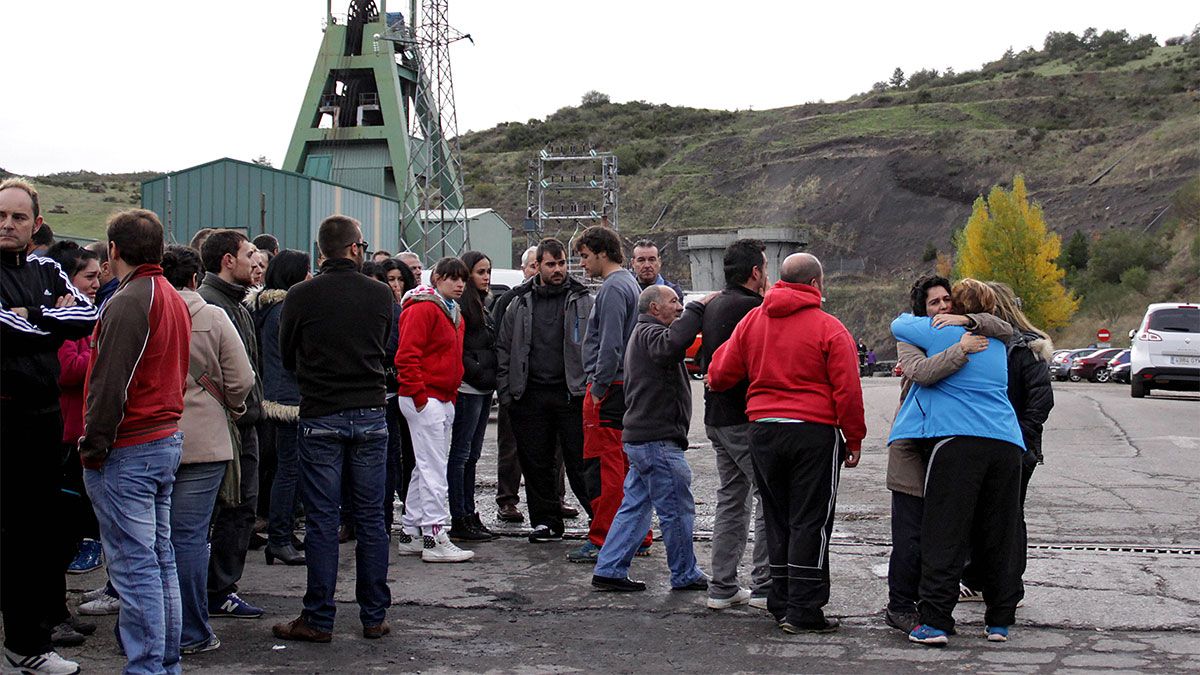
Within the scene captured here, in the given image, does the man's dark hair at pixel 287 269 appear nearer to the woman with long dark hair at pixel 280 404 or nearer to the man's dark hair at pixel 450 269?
the woman with long dark hair at pixel 280 404

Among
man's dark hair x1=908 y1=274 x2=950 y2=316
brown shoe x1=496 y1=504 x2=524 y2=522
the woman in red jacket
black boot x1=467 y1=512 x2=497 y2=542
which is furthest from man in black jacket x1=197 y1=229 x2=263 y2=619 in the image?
man's dark hair x1=908 y1=274 x2=950 y2=316

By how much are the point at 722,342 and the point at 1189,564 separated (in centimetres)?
354

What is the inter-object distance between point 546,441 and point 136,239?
4.34 metres

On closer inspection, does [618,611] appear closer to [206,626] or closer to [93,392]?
[206,626]

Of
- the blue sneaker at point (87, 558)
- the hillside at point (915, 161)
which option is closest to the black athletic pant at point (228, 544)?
the blue sneaker at point (87, 558)

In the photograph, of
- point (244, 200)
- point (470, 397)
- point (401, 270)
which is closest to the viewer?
point (470, 397)

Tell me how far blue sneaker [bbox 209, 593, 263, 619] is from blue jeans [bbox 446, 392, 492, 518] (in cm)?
253

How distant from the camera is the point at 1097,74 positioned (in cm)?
11762

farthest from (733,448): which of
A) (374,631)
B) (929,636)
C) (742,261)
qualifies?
(374,631)

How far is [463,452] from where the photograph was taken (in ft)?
30.2

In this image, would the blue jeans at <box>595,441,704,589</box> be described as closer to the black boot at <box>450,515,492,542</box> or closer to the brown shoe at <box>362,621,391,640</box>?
the brown shoe at <box>362,621,391,640</box>

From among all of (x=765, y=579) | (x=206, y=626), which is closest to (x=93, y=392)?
(x=206, y=626)

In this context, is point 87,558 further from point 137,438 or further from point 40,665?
point 137,438

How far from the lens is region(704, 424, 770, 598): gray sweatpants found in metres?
6.79
